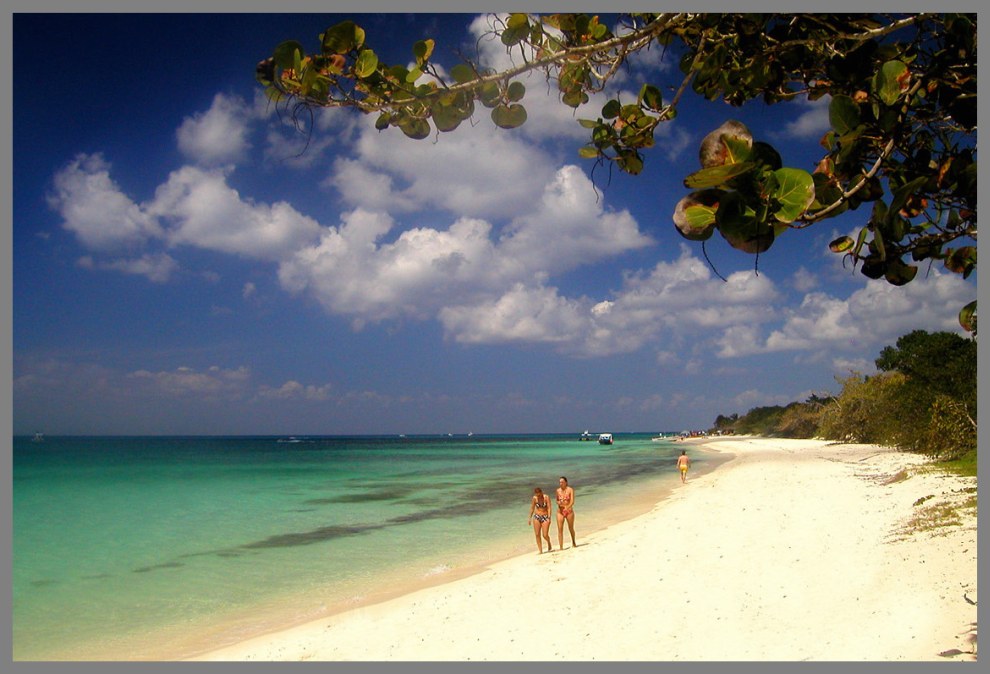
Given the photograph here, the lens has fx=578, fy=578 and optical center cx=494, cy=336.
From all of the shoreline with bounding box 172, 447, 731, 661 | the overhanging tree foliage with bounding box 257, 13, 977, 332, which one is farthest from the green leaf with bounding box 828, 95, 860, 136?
the shoreline with bounding box 172, 447, 731, 661

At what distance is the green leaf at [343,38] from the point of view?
5.63ft

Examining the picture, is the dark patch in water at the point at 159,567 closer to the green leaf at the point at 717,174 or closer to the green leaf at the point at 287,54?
the green leaf at the point at 287,54

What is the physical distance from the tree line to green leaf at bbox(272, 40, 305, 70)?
1891 centimetres

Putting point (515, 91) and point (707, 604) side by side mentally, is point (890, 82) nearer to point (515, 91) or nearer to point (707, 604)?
point (515, 91)

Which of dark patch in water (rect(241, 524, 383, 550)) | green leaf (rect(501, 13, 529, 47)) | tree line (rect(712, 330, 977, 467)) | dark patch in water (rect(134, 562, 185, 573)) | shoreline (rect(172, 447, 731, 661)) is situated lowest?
dark patch in water (rect(241, 524, 383, 550))

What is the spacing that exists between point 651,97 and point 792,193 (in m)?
1.15

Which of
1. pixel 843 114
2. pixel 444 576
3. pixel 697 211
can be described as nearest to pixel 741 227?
pixel 697 211

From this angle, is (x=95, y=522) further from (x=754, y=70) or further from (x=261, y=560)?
(x=754, y=70)

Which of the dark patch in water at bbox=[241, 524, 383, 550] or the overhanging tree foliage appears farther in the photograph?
the dark patch in water at bbox=[241, 524, 383, 550]

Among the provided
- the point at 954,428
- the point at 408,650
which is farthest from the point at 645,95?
the point at 954,428

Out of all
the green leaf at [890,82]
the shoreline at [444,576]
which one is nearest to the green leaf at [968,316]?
the green leaf at [890,82]

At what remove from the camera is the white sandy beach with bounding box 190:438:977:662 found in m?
5.12

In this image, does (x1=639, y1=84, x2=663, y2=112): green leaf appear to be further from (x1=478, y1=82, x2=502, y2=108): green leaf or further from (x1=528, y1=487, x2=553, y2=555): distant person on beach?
(x1=528, y1=487, x2=553, y2=555): distant person on beach

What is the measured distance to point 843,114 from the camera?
4.89 ft
